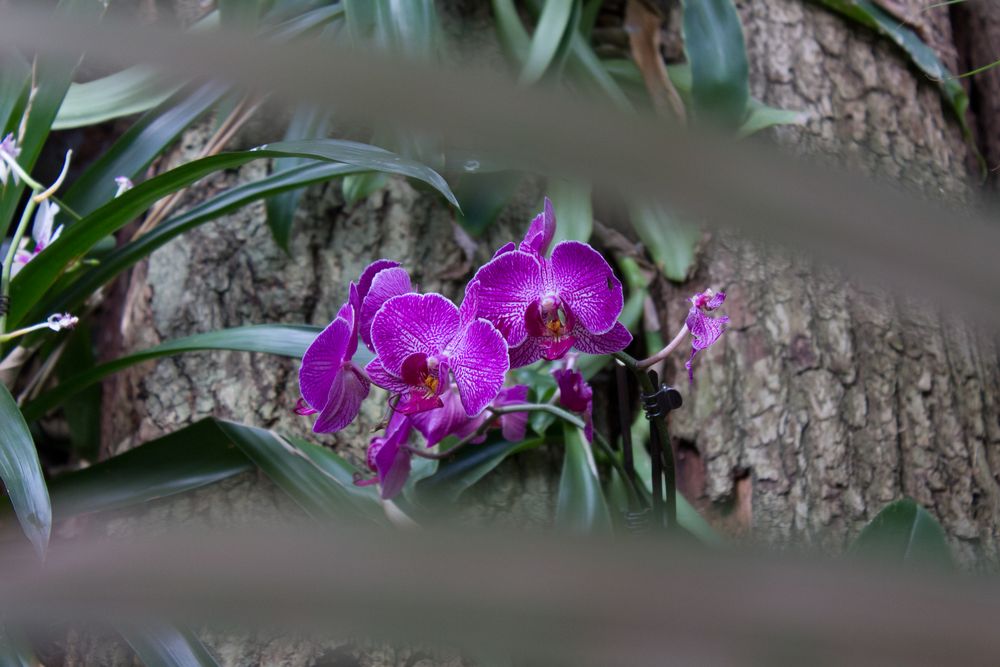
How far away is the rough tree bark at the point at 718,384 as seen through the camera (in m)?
0.87

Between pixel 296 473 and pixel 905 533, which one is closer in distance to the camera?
pixel 905 533

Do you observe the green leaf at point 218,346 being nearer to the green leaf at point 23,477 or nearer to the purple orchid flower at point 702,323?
the green leaf at point 23,477

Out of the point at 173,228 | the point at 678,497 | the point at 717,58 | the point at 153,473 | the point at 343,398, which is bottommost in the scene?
the point at 678,497

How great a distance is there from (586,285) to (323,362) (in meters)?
0.20

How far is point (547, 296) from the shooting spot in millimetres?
559

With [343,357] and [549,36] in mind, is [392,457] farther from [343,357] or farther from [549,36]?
[549,36]

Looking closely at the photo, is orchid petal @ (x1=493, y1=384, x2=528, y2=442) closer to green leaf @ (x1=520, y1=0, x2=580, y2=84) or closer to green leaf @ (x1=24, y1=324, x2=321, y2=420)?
green leaf @ (x1=24, y1=324, x2=321, y2=420)

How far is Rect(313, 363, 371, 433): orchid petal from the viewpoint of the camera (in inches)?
22.9

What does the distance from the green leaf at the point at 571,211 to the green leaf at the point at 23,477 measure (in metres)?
0.64

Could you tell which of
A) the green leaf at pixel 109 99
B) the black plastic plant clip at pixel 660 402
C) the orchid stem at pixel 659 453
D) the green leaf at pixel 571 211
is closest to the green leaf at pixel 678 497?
the orchid stem at pixel 659 453

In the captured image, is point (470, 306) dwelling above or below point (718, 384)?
above

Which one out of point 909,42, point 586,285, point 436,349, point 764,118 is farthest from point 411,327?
point 909,42

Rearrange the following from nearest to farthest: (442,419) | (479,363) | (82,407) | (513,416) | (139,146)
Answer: (479,363) → (442,419) → (513,416) → (139,146) → (82,407)

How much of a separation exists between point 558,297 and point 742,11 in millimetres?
863
